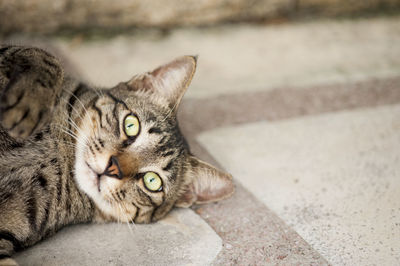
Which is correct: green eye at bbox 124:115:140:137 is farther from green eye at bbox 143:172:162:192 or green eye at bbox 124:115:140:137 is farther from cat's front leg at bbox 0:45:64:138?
cat's front leg at bbox 0:45:64:138

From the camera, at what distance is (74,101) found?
2.24 metres

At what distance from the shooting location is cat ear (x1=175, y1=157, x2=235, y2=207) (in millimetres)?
2217

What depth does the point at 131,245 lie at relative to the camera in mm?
1971

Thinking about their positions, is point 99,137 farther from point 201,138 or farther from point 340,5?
point 340,5

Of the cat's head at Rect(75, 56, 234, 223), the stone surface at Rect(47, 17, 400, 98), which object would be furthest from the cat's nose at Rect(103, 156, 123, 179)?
the stone surface at Rect(47, 17, 400, 98)

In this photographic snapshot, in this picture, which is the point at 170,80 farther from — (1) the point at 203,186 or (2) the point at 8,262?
(2) the point at 8,262

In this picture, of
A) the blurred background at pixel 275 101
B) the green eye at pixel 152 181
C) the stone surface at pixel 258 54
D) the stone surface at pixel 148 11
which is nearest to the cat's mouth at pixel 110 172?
the green eye at pixel 152 181

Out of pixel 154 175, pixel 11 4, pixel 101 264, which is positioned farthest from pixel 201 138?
pixel 11 4

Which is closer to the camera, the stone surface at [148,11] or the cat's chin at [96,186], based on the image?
the cat's chin at [96,186]

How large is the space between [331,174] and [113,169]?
1.24 m

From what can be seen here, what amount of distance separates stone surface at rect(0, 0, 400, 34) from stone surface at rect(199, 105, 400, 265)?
1378 mm

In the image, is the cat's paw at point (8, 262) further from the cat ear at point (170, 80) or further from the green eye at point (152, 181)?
the cat ear at point (170, 80)

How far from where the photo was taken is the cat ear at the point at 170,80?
2.27 meters

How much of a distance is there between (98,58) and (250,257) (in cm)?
203
